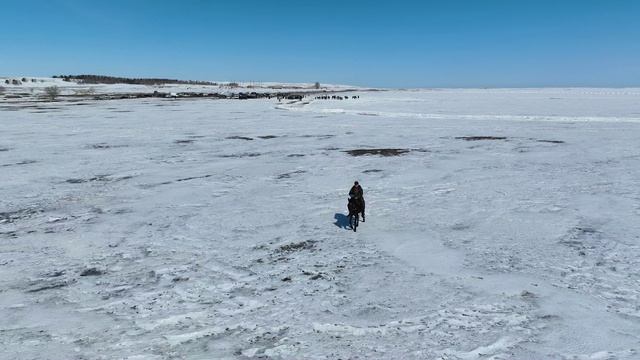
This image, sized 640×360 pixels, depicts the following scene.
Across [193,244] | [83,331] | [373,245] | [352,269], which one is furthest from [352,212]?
[83,331]

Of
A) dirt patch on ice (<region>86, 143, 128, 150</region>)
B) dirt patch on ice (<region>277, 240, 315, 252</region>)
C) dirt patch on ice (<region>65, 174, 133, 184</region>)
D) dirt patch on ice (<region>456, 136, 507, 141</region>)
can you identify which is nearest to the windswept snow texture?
dirt patch on ice (<region>277, 240, 315, 252</region>)

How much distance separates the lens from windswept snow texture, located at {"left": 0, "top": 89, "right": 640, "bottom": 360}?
6016 mm

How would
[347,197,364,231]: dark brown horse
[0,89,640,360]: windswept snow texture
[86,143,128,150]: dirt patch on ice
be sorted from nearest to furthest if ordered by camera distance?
[0,89,640,360]: windswept snow texture < [347,197,364,231]: dark brown horse < [86,143,128,150]: dirt patch on ice

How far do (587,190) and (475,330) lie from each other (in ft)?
29.1

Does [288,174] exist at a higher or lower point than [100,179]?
higher

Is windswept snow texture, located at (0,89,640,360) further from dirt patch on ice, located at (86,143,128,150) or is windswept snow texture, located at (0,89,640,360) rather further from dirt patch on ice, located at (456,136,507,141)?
dirt patch on ice, located at (456,136,507,141)

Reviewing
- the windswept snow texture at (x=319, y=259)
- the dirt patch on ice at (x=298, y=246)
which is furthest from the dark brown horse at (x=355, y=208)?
the dirt patch on ice at (x=298, y=246)

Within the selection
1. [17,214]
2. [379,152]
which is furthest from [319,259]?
[379,152]

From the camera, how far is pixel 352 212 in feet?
32.8

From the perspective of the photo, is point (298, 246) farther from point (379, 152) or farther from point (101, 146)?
point (101, 146)

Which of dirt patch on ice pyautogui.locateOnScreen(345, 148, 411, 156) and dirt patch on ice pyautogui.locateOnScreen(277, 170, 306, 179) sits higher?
dirt patch on ice pyautogui.locateOnScreen(345, 148, 411, 156)

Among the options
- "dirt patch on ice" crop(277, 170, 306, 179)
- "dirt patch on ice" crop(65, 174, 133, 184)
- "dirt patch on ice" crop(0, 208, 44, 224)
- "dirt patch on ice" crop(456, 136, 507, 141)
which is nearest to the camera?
"dirt patch on ice" crop(0, 208, 44, 224)

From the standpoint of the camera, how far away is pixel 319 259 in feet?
28.3

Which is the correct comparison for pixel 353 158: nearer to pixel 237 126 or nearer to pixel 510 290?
pixel 510 290
